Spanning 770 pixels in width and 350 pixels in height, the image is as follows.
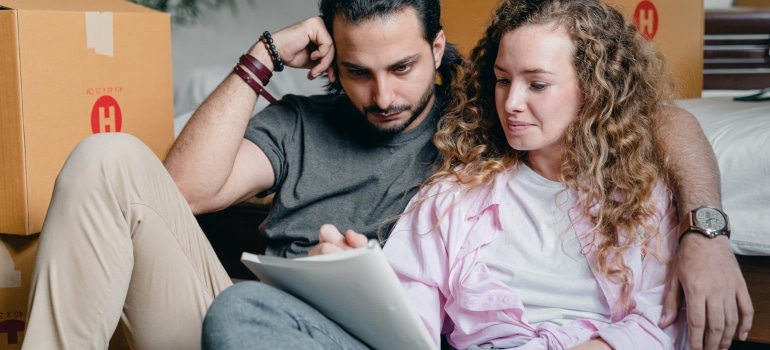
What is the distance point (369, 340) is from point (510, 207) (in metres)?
0.35

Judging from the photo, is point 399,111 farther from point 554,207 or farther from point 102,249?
point 102,249

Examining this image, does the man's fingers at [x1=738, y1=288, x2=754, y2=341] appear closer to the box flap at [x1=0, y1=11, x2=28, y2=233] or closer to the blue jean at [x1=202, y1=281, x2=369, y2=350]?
the blue jean at [x1=202, y1=281, x2=369, y2=350]

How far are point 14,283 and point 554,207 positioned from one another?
0.95 metres

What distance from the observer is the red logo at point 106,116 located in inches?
63.7

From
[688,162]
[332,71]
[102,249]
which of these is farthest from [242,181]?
[688,162]

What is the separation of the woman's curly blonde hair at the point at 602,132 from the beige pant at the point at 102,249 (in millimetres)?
441

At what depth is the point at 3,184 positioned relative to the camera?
1.52 metres

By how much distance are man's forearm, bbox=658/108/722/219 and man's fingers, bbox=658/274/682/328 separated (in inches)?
4.3

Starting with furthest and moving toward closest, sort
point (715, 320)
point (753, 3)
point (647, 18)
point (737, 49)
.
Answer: point (753, 3), point (737, 49), point (647, 18), point (715, 320)

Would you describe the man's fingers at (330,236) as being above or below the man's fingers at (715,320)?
above

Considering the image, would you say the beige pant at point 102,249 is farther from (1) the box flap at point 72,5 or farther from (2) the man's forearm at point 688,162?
(2) the man's forearm at point 688,162

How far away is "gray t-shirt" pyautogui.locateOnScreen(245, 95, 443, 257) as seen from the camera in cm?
156

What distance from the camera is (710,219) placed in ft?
4.12

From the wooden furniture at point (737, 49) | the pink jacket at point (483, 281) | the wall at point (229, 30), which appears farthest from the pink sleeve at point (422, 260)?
the wall at point (229, 30)
